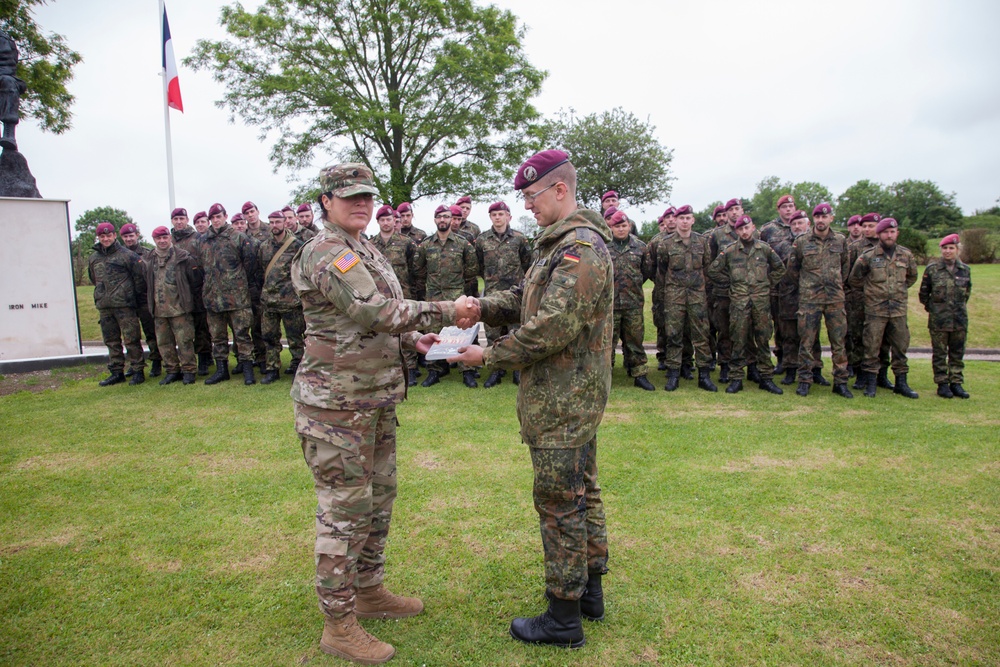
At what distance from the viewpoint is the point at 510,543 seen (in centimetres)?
374

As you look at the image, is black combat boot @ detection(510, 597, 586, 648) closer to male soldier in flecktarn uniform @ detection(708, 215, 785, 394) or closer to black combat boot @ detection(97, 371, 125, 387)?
male soldier in flecktarn uniform @ detection(708, 215, 785, 394)

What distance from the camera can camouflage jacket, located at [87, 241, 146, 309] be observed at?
882 cm

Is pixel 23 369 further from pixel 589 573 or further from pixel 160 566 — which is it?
pixel 589 573

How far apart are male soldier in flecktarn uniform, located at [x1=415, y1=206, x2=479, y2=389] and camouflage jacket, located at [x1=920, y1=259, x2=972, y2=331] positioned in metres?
6.05

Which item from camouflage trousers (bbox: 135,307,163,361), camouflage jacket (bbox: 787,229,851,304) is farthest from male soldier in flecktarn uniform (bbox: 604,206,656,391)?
camouflage trousers (bbox: 135,307,163,361)

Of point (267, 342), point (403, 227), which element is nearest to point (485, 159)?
point (403, 227)

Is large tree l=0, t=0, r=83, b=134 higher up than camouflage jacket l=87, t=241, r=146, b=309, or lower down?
higher up

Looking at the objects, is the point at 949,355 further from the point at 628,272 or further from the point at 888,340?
the point at 628,272

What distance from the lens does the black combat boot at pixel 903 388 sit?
7649 mm

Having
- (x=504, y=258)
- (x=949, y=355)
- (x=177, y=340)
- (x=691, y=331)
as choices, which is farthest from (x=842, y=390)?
(x=177, y=340)

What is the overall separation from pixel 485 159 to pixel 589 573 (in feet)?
69.4

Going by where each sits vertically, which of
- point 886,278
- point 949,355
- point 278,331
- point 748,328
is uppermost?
point 886,278

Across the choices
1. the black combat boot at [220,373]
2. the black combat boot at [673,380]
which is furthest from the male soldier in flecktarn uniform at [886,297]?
the black combat boot at [220,373]

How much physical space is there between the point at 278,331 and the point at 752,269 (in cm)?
665
